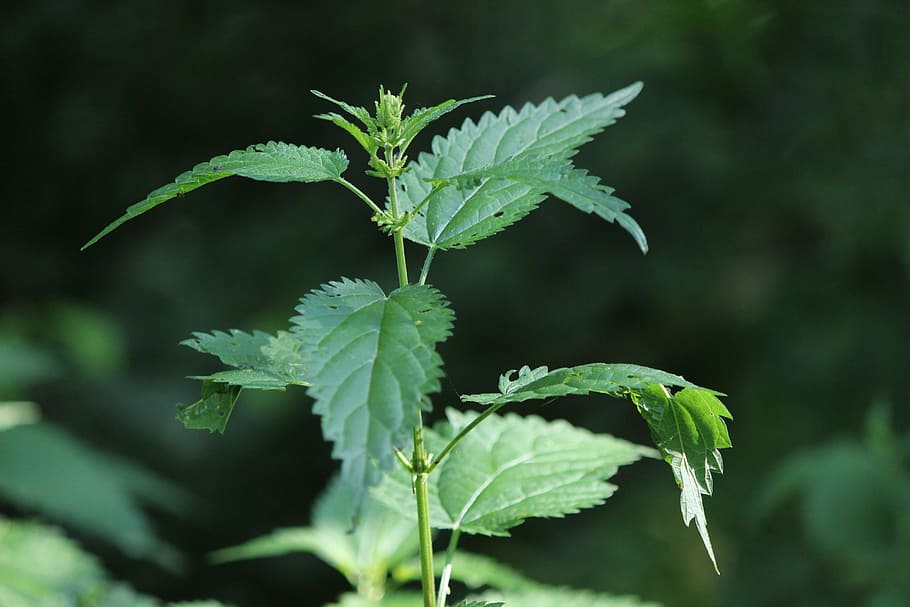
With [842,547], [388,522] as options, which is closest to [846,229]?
[842,547]

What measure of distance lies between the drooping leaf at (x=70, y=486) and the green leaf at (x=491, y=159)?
1.57 m

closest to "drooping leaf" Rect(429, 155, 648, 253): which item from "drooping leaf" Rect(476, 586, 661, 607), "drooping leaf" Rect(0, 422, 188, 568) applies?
"drooping leaf" Rect(476, 586, 661, 607)

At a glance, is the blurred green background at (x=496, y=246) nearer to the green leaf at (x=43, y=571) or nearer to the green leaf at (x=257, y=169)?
the green leaf at (x=43, y=571)

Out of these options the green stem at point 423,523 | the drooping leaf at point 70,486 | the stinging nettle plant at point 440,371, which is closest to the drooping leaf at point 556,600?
the stinging nettle plant at point 440,371

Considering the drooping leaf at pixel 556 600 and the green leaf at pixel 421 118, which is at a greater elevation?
the green leaf at pixel 421 118

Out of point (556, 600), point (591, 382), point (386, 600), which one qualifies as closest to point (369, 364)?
point (591, 382)

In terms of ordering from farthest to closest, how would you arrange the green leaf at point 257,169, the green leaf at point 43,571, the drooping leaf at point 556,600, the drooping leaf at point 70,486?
1. the drooping leaf at point 70,486
2. the green leaf at point 43,571
3. the drooping leaf at point 556,600
4. the green leaf at point 257,169

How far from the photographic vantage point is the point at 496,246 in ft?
10.6

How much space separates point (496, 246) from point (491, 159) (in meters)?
2.49

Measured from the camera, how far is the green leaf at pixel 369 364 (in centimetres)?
50

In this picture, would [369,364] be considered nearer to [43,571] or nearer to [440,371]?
[440,371]

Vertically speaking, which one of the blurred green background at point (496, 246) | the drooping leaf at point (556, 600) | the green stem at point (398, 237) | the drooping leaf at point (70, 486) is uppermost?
the blurred green background at point (496, 246)

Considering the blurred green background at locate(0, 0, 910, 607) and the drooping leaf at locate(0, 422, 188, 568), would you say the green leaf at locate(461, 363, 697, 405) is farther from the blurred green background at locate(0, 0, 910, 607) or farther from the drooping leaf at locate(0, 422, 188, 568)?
the blurred green background at locate(0, 0, 910, 607)

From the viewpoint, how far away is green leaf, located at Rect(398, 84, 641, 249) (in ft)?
2.36
